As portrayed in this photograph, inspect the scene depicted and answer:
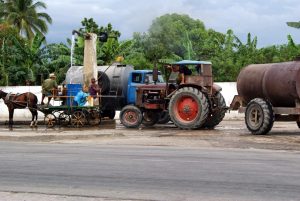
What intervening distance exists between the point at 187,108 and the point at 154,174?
12.3 m

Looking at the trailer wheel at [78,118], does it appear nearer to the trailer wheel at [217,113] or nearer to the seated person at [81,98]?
the seated person at [81,98]

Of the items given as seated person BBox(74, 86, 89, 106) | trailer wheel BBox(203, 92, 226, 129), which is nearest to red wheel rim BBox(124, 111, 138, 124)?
seated person BBox(74, 86, 89, 106)

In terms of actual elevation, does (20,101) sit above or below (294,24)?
below

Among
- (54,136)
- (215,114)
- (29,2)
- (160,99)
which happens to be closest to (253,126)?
(215,114)

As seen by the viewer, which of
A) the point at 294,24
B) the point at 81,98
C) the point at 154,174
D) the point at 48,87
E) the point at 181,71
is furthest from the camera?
Answer: the point at 294,24

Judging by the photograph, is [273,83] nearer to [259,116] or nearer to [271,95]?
[271,95]

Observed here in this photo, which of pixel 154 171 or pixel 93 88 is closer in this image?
pixel 154 171

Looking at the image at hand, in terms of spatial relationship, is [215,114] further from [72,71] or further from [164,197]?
[164,197]

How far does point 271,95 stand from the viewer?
19.9 m

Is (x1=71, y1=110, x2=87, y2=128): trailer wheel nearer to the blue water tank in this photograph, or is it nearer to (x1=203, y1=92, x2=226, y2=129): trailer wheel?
the blue water tank

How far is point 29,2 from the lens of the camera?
2522 inches

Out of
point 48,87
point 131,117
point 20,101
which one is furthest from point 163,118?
point 20,101

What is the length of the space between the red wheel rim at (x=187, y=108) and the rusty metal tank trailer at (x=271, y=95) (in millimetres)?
2225

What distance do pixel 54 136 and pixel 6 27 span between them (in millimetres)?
29767
